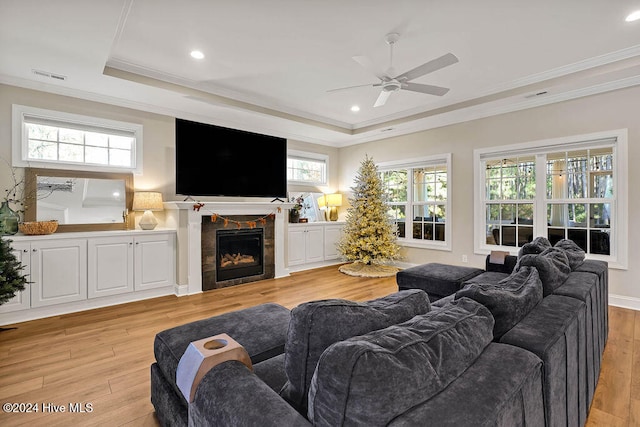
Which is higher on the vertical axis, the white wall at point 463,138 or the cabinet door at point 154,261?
the white wall at point 463,138

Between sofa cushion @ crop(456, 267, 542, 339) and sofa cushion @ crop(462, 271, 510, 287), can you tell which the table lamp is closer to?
sofa cushion @ crop(462, 271, 510, 287)

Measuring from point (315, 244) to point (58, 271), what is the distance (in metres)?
3.85

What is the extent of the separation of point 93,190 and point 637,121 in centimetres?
663

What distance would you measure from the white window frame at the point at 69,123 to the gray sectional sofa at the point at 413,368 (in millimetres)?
3447

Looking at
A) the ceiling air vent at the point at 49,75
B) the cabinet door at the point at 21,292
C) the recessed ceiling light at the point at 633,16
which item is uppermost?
the recessed ceiling light at the point at 633,16

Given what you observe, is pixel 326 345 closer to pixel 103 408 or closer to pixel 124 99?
pixel 103 408

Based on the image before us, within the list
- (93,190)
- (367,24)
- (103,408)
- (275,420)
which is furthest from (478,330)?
(93,190)

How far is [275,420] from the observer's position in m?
0.79

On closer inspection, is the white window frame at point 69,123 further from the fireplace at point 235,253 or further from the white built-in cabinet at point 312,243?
the white built-in cabinet at point 312,243

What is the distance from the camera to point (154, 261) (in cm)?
416

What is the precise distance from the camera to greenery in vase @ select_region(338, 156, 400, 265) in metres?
5.73

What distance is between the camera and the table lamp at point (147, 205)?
13.8ft

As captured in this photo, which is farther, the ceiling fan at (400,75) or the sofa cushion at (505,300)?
the ceiling fan at (400,75)

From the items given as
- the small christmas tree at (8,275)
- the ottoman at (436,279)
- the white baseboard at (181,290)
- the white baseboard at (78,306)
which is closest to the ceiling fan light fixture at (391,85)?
the ottoman at (436,279)
